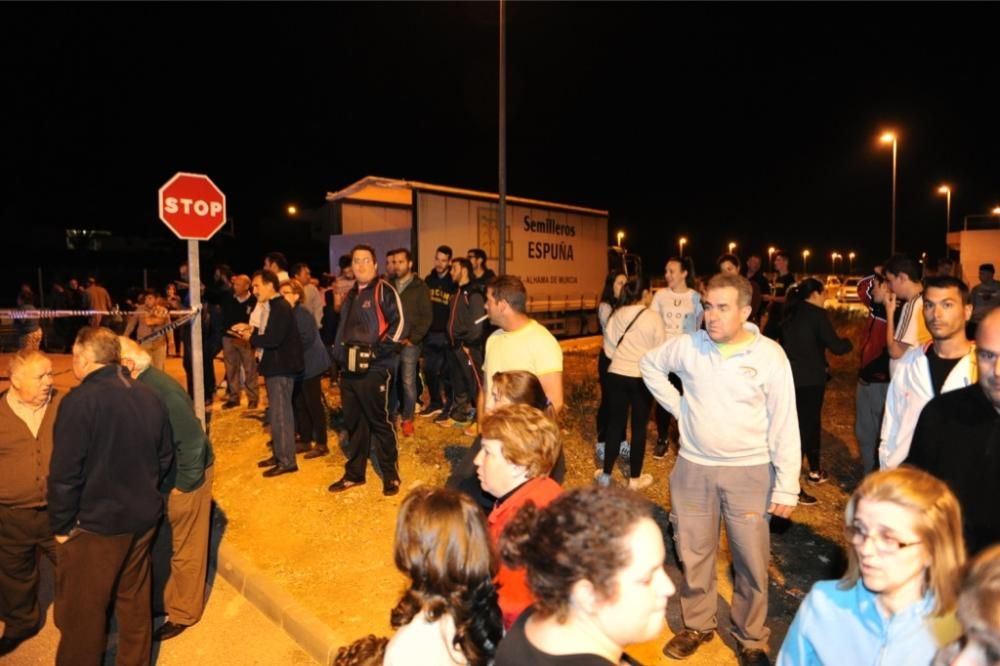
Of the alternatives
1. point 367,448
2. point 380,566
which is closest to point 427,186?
point 367,448

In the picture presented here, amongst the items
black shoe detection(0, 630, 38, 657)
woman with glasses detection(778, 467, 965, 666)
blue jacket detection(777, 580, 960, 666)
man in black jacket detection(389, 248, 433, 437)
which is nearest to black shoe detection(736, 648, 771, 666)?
blue jacket detection(777, 580, 960, 666)

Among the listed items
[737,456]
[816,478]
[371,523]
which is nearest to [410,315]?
[371,523]

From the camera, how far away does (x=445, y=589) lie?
80.6 inches

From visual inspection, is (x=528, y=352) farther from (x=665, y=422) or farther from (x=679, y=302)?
(x=665, y=422)

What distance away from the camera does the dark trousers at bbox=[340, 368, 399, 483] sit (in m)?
6.00

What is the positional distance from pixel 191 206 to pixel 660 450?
5289mm

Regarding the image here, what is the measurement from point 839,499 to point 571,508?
5245mm

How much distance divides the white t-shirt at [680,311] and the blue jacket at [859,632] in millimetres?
4477

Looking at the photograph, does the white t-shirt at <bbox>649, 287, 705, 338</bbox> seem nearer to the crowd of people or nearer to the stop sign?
the crowd of people

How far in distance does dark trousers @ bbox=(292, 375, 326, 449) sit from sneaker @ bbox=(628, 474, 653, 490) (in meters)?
3.33

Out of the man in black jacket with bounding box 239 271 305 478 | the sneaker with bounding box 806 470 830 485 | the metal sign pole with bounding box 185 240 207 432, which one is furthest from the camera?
the man in black jacket with bounding box 239 271 305 478

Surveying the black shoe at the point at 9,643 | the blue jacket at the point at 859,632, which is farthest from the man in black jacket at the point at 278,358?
the blue jacket at the point at 859,632

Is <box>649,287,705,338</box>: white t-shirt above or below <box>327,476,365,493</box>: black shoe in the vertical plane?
above

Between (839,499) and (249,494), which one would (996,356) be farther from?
(249,494)
